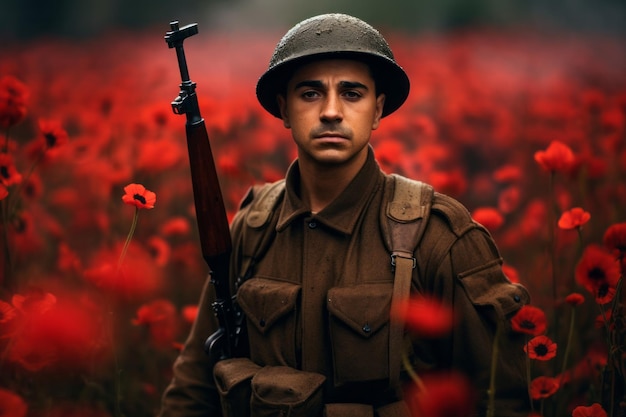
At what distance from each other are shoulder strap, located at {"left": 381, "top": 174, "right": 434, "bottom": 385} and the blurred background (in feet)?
23.2

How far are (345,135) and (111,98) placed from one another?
2.41 metres

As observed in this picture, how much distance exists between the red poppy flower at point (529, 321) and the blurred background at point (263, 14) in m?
7.28

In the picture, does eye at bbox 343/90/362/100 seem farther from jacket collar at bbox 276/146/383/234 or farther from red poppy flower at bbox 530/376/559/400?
red poppy flower at bbox 530/376/559/400

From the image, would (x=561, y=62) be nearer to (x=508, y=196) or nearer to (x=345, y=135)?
(x=508, y=196)

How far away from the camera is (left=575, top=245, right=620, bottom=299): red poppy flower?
258cm

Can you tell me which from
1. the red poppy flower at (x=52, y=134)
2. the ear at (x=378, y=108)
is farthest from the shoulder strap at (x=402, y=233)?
the red poppy flower at (x=52, y=134)

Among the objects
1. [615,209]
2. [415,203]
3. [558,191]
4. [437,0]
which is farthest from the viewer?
[437,0]

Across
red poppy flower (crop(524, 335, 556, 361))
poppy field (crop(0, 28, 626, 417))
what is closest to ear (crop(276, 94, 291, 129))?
poppy field (crop(0, 28, 626, 417))

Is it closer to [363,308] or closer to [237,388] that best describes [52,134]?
[237,388]

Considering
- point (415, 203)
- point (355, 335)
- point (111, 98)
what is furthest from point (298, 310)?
point (111, 98)

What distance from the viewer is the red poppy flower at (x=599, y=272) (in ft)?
8.48

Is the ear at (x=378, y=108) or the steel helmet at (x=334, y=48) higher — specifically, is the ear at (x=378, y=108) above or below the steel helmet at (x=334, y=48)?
below

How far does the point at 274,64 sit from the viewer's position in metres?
2.70

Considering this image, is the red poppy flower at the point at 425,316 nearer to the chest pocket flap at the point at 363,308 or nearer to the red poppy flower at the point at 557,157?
the chest pocket flap at the point at 363,308
